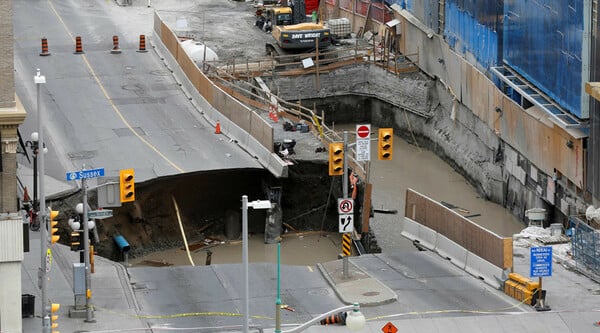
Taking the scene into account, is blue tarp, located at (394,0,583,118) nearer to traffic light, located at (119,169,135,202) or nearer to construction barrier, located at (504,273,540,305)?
construction barrier, located at (504,273,540,305)

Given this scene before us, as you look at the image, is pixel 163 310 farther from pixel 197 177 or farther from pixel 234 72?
pixel 234 72

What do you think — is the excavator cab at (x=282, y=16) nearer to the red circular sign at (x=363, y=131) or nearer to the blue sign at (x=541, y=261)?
the red circular sign at (x=363, y=131)

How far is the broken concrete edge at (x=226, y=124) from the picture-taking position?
60781 mm

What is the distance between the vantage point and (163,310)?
47531 mm

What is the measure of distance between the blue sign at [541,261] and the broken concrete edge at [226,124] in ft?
51.3

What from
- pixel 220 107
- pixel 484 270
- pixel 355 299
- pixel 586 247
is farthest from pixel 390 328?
pixel 220 107

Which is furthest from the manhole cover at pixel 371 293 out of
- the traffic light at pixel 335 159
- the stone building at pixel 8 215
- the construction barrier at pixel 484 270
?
the stone building at pixel 8 215

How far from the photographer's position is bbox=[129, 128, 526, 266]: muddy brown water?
59.0 metres

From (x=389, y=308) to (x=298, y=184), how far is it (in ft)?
50.8

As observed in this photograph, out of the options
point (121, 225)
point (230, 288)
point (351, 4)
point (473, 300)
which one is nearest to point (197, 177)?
point (121, 225)

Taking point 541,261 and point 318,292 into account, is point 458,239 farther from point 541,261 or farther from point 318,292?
point 541,261

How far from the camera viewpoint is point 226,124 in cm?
6619

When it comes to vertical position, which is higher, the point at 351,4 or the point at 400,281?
the point at 351,4

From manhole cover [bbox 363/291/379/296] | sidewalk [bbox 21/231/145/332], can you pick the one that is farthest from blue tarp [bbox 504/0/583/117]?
sidewalk [bbox 21/231/145/332]
